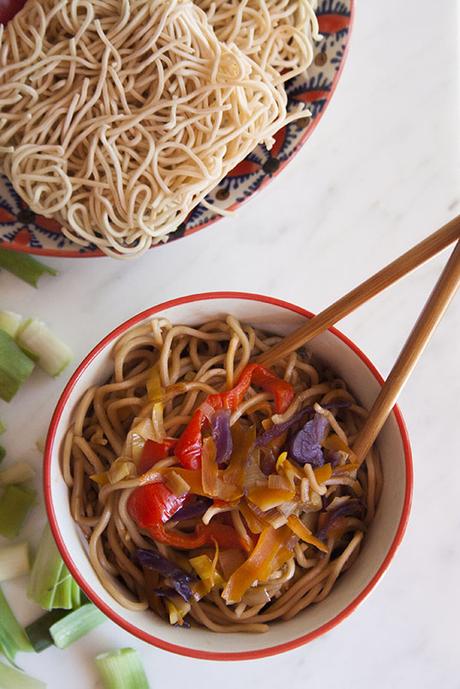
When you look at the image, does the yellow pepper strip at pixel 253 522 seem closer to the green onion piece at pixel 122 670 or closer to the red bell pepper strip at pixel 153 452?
the red bell pepper strip at pixel 153 452

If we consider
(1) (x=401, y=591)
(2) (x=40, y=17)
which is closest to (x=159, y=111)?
(2) (x=40, y=17)

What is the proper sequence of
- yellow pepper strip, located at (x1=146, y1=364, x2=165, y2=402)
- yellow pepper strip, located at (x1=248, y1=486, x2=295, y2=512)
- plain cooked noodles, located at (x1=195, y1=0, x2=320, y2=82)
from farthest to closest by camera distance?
1. plain cooked noodles, located at (x1=195, y1=0, x2=320, y2=82)
2. yellow pepper strip, located at (x1=146, y1=364, x2=165, y2=402)
3. yellow pepper strip, located at (x1=248, y1=486, x2=295, y2=512)

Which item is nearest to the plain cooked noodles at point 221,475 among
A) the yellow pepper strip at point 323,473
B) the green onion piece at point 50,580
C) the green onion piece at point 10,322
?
the yellow pepper strip at point 323,473

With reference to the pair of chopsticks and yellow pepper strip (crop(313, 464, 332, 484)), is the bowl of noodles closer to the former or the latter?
the pair of chopsticks

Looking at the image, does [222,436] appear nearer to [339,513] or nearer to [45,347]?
[339,513]

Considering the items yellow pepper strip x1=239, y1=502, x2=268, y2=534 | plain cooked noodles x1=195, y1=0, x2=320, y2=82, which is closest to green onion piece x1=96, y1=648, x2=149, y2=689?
yellow pepper strip x1=239, y1=502, x2=268, y2=534

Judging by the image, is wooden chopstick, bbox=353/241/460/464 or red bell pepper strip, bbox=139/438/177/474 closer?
wooden chopstick, bbox=353/241/460/464
